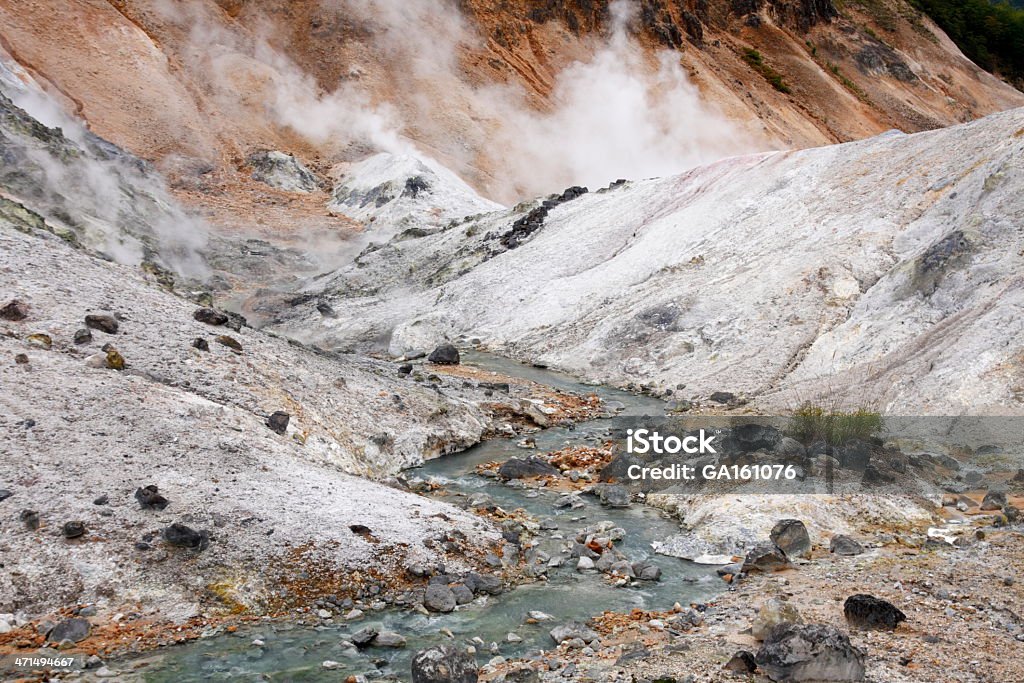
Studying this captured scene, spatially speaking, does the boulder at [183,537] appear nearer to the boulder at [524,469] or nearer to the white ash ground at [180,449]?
the white ash ground at [180,449]

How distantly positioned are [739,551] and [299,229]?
29.5 meters

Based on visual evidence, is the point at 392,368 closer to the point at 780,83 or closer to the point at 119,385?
the point at 119,385

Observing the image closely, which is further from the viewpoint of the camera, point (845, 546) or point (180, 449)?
point (180, 449)

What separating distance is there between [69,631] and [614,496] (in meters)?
6.76

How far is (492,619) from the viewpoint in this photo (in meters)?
8.31

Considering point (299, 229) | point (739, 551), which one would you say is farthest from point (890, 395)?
point (299, 229)

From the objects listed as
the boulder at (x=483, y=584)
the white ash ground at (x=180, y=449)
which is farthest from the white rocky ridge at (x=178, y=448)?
the boulder at (x=483, y=584)

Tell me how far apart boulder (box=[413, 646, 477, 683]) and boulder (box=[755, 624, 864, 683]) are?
2344mm

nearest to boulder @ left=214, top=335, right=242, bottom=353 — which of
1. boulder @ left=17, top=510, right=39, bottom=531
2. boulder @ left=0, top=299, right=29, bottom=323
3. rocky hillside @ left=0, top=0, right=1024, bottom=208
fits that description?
boulder @ left=0, top=299, right=29, bottom=323

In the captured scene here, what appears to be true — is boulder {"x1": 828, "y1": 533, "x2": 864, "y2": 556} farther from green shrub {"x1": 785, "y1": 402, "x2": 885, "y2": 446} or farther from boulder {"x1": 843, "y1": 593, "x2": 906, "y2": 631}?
green shrub {"x1": 785, "y1": 402, "x2": 885, "y2": 446}

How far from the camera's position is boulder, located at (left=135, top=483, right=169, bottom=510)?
901cm

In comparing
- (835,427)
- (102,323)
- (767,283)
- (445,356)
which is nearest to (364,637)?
(102,323)

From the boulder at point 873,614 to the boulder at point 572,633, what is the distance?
7.50 feet

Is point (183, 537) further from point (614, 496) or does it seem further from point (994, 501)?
point (994, 501)
